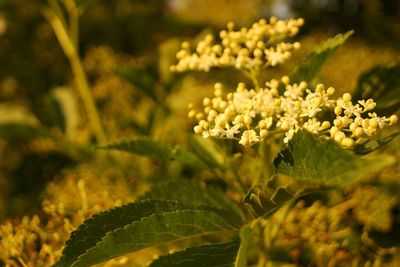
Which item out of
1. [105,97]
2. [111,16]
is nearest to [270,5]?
[111,16]

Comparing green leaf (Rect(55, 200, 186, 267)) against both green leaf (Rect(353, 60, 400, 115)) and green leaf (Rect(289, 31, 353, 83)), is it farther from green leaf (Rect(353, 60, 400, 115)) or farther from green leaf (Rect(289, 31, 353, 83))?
green leaf (Rect(353, 60, 400, 115))

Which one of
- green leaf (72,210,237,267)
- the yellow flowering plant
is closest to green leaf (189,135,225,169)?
the yellow flowering plant

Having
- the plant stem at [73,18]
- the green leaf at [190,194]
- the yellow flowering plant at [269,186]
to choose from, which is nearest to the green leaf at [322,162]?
the yellow flowering plant at [269,186]

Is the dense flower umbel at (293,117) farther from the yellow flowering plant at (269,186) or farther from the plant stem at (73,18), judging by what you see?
the plant stem at (73,18)

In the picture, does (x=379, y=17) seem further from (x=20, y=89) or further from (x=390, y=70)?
(x=390, y=70)

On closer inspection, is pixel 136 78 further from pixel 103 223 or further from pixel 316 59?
pixel 103 223

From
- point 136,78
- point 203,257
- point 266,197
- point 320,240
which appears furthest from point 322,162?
point 136,78
